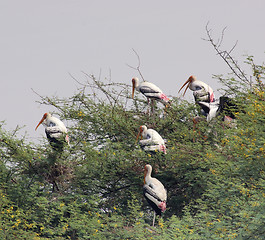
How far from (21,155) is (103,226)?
305cm

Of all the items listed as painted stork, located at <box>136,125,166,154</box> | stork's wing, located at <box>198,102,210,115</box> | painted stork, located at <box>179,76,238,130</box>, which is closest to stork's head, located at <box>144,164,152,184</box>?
painted stork, located at <box>136,125,166,154</box>

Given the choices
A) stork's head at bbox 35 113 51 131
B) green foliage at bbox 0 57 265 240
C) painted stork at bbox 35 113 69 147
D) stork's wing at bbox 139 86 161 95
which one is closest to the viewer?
green foliage at bbox 0 57 265 240

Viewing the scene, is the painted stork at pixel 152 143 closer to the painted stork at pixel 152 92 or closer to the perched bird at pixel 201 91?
the painted stork at pixel 152 92

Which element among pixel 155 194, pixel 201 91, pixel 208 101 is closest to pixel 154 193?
pixel 155 194

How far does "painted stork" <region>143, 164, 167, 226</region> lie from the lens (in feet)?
49.2

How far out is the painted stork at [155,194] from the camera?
15.0 m

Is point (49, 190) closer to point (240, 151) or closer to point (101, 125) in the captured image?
point (101, 125)

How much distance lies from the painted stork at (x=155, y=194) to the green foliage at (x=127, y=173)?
346mm

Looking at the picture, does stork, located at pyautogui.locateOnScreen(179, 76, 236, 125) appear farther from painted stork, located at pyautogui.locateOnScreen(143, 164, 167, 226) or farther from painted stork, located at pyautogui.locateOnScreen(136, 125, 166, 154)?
painted stork, located at pyautogui.locateOnScreen(143, 164, 167, 226)

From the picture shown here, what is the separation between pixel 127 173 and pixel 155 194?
161cm

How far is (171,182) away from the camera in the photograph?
16547 mm

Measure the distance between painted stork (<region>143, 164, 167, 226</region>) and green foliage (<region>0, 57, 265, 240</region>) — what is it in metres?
0.35

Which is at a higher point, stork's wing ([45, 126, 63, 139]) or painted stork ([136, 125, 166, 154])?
stork's wing ([45, 126, 63, 139])

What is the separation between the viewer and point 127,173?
54.2 feet
